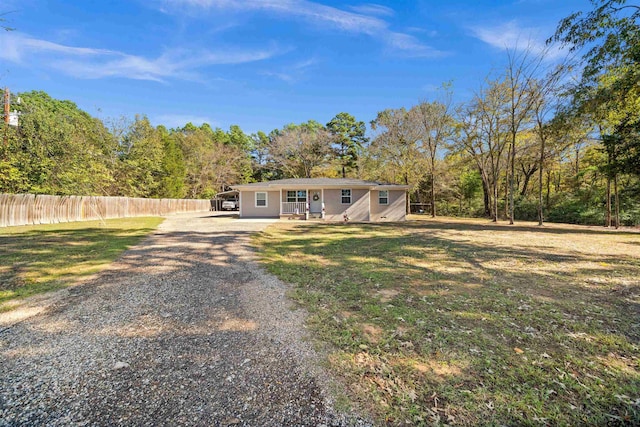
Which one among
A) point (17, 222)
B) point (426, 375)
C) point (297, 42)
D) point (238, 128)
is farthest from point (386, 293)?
point (238, 128)

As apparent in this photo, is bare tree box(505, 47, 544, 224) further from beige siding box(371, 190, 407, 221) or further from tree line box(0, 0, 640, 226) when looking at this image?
beige siding box(371, 190, 407, 221)

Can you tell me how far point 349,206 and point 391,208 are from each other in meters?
3.02

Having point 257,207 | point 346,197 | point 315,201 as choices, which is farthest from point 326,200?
point 257,207

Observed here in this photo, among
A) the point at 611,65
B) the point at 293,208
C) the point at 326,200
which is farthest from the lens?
the point at 293,208

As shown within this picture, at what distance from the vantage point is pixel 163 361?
2.49 metres

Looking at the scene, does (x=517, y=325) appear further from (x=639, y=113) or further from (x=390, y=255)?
(x=639, y=113)

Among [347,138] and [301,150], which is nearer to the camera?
[301,150]

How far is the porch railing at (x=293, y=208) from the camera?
18344mm

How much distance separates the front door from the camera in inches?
720

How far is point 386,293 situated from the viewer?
14.4 ft

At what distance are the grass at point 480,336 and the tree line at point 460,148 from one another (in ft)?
24.2

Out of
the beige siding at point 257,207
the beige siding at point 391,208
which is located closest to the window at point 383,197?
the beige siding at point 391,208

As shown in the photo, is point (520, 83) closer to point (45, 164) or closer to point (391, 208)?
point (391, 208)

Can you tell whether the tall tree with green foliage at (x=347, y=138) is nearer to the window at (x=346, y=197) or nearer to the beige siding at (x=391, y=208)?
the beige siding at (x=391, y=208)
